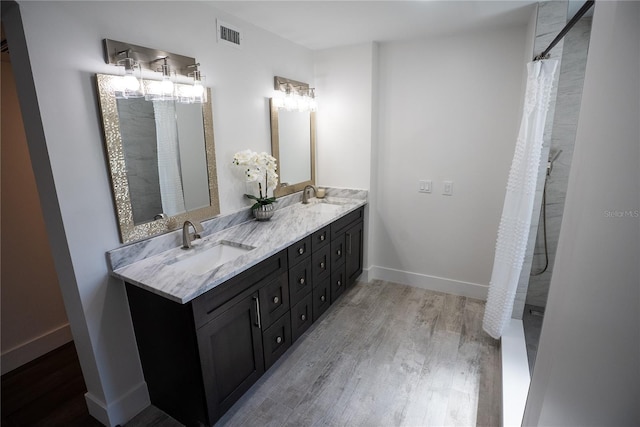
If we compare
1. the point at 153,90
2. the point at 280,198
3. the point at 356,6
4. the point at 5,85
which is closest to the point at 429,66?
the point at 356,6

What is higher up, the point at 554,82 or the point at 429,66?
the point at 429,66

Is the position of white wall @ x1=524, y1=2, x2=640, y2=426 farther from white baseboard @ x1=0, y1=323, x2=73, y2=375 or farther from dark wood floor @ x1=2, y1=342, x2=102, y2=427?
white baseboard @ x1=0, y1=323, x2=73, y2=375

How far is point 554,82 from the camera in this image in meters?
1.93

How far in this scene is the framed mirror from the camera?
1.56 meters

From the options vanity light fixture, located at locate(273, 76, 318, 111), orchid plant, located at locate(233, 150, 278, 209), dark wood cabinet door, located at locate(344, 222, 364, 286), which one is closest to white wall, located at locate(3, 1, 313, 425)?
orchid plant, located at locate(233, 150, 278, 209)

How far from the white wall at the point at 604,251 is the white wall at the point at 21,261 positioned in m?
2.79

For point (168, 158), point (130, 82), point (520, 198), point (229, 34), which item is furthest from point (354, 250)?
point (130, 82)

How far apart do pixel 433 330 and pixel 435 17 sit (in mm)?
2304

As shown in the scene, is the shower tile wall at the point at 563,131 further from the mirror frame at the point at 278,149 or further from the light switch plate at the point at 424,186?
the mirror frame at the point at 278,149

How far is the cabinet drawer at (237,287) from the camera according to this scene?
145 centimetres

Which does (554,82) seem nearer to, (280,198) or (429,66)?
(429,66)

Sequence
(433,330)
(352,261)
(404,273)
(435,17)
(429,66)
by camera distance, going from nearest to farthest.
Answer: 1. (435,17)
2. (433,330)
3. (429,66)
4. (352,261)
5. (404,273)

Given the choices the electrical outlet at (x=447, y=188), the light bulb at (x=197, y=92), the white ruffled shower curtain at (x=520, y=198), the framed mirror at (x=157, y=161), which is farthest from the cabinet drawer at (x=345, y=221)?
the light bulb at (x=197, y=92)

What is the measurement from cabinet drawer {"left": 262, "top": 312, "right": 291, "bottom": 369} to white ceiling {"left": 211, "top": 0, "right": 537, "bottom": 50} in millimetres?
1978
